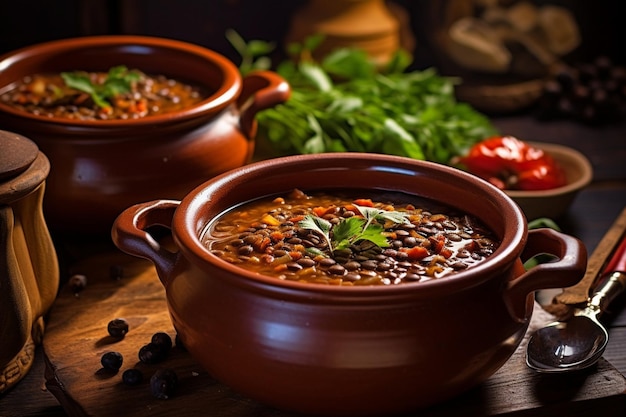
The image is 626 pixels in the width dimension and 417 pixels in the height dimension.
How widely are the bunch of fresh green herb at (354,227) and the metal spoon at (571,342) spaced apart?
0.40m

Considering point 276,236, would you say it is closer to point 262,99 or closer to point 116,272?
point 116,272

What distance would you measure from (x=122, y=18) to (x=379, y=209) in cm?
226

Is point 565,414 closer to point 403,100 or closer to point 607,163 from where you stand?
point 403,100

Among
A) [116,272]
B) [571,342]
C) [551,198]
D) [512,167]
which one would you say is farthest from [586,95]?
[116,272]

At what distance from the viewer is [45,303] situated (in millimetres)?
2131

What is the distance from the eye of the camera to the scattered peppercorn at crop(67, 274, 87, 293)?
2.29m

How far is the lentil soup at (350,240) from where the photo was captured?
5.81ft

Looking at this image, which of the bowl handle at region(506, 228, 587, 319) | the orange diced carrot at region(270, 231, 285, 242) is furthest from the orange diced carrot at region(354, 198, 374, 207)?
the bowl handle at region(506, 228, 587, 319)

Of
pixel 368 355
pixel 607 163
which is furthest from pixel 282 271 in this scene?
pixel 607 163

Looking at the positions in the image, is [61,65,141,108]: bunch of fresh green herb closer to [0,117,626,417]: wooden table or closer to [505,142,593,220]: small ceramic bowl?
[0,117,626,417]: wooden table

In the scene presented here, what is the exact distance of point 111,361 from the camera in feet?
6.40

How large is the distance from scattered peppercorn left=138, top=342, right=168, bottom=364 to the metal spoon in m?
0.75

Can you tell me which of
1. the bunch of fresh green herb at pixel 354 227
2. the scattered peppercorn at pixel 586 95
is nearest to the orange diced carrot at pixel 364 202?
the bunch of fresh green herb at pixel 354 227

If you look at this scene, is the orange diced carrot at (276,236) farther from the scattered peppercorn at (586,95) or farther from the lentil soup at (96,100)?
the scattered peppercorn at (586,95)
